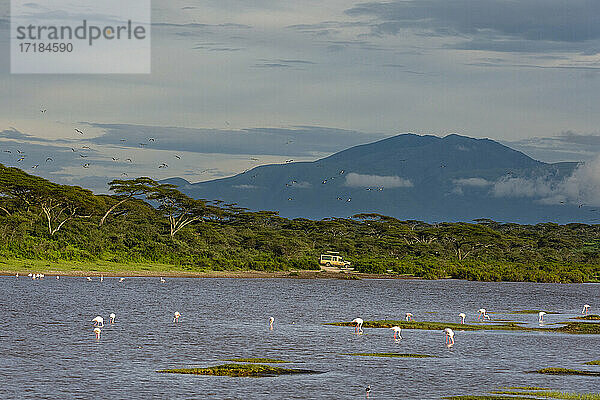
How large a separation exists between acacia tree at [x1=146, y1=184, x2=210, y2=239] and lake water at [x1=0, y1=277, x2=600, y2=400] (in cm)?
4815

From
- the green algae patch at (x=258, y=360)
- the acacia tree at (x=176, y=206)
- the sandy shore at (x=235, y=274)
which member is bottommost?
the sandy shore at (x=235, y=274)

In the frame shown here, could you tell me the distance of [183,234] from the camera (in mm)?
123812

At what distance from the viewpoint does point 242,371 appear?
98.6ft

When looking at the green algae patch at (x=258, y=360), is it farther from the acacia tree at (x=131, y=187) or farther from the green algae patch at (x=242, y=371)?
the acacia tree at (x=131, y=187)

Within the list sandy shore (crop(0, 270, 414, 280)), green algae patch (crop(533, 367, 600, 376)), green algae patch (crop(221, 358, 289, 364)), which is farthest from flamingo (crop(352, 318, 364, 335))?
sandy shore (crop(0, 270, 414, 280))

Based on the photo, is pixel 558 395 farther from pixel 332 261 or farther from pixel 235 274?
pixel 332 261

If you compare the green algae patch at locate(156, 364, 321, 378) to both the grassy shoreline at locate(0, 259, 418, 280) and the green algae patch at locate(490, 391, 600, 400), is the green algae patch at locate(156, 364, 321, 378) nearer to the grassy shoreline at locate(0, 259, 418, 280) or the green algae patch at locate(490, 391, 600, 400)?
the green algae patch at locate(490, 391, 600, 400)

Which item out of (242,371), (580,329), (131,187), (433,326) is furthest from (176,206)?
(242,371)

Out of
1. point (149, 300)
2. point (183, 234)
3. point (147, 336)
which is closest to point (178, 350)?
point (147, 336)

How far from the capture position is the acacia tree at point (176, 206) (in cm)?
12156

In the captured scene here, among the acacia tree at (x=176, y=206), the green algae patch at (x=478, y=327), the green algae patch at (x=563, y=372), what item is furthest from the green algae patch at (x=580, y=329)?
the acacia tree at (x=176, y=206)

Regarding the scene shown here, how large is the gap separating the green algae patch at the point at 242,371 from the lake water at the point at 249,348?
672 millimetres

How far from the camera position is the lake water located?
2762cm

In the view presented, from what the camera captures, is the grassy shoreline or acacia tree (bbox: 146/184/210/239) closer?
the grassy shoreline
